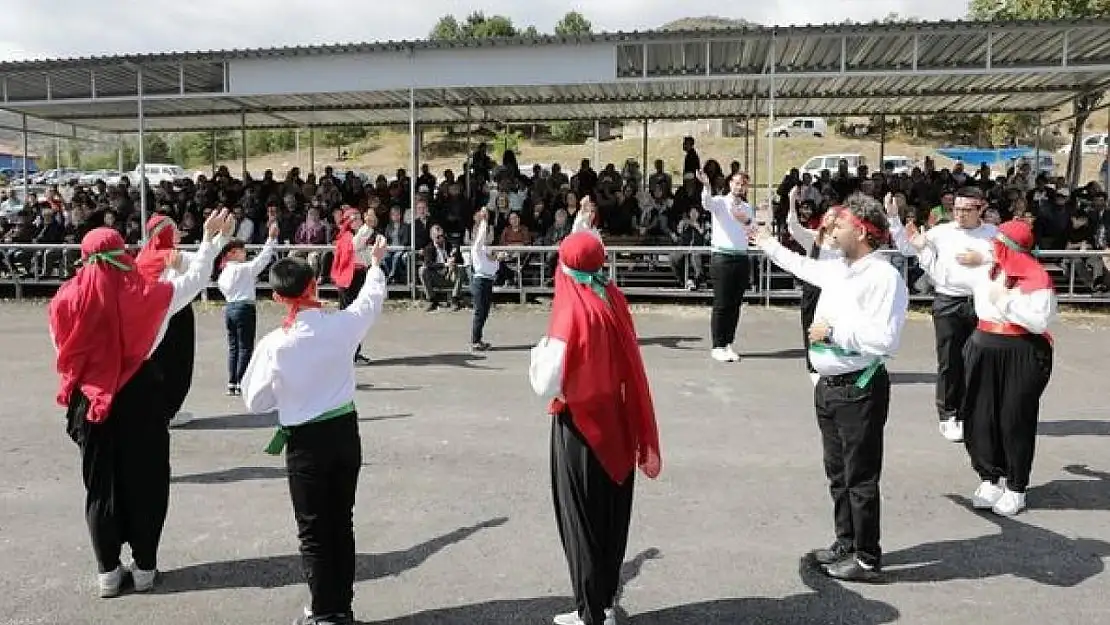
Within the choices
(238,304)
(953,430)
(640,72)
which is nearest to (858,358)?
(953,430)

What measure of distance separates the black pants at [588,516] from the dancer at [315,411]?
889mm

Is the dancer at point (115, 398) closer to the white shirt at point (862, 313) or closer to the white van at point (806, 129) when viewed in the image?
the white shirt at point (862, 313)

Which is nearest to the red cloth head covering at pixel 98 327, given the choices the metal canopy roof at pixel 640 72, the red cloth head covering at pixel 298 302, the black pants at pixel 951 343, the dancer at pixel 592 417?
the red cloth head covering at pixel 298 302

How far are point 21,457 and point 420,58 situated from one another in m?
8.24

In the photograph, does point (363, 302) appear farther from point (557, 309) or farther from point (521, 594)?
point (521, 594)

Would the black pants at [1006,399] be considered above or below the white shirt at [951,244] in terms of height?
below

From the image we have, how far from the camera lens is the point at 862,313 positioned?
176 inches

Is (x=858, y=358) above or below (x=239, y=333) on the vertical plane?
above

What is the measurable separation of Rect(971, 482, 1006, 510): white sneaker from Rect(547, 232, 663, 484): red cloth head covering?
273cm

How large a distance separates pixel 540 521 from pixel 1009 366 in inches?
112

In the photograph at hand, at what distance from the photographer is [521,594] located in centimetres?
450

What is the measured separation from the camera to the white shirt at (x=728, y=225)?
32.2 feet

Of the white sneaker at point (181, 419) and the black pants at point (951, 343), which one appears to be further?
the white sneaker at point (181, 419)

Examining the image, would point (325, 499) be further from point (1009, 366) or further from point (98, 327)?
point (1009, 366)
